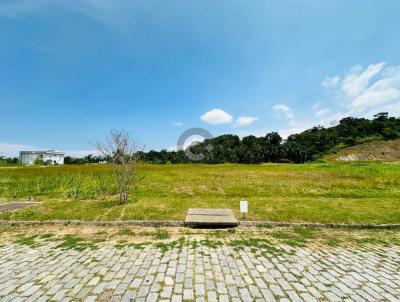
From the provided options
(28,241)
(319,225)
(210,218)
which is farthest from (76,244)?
(319,225)

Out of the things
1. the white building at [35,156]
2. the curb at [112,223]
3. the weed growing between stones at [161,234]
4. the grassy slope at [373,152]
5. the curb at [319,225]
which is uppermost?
the white building at [35,156]

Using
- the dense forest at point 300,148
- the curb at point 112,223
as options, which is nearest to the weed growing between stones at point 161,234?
the curb at point 112,223

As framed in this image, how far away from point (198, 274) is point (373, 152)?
290 feet

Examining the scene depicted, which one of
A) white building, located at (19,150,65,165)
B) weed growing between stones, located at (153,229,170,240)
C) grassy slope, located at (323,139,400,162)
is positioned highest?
white building, located at (19,150,65,165)

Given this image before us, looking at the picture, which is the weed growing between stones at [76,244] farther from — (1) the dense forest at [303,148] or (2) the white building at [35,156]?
(2) the white building at [35,156]

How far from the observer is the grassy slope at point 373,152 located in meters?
67.9

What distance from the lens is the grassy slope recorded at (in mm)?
67938

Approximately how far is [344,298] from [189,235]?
395cm

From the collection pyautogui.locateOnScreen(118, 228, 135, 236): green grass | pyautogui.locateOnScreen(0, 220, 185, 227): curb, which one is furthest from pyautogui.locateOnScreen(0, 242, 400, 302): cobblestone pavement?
pyautogui.locateOnScreen(0, 220, 185, 227): curb

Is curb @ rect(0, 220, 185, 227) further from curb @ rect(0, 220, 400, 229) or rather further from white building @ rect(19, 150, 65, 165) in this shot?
white building @ rect(19, 150, 65, 165)

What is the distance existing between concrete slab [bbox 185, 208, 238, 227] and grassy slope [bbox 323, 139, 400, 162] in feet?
247

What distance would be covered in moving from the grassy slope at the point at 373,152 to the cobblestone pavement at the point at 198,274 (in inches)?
3031

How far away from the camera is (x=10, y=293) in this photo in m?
3.60

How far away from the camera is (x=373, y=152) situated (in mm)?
71875
